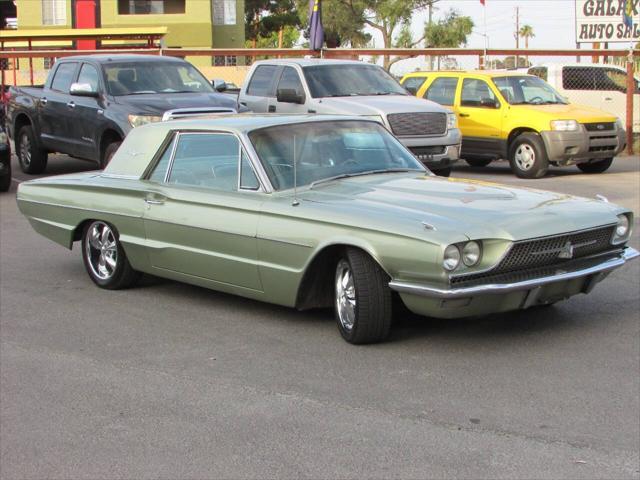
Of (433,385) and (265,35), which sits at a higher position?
(265,35)

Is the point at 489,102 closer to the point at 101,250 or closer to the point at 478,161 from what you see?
the point at 478,161

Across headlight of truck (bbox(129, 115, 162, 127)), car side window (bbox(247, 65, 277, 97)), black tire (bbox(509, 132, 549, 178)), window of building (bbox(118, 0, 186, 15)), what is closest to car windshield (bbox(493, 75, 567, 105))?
black tire (bbox(509, 132, 549, 178))

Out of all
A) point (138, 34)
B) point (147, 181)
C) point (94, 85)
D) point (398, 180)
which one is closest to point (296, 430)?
point (398, 180)

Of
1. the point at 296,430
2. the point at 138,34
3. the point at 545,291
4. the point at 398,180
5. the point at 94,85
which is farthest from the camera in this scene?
the point at 138,34

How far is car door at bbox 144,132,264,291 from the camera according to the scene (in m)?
6.89

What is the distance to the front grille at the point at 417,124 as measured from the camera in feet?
46.2

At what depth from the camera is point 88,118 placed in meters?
14.3

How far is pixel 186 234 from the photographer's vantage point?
7273mm

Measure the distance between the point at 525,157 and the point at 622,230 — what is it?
9755 mm

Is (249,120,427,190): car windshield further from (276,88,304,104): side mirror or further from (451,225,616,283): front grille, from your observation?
(276,88,304,104): side mirror

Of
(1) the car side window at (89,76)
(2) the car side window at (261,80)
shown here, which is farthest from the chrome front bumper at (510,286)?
(2) the car side window at (261,80)

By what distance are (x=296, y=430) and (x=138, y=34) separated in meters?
22.8

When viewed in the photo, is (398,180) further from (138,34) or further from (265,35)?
(265,35)

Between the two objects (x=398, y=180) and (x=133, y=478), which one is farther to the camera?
(x=398, y=180)
